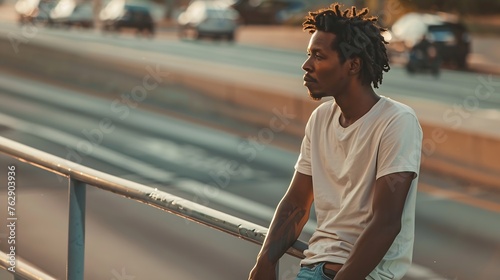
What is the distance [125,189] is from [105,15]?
52.1m

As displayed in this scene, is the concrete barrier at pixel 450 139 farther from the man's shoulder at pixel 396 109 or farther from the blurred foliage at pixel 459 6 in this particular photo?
the blurred foliage at pixel 459 6

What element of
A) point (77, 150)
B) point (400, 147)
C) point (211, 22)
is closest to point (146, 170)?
point (77, 150)

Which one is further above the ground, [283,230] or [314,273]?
[283,230]

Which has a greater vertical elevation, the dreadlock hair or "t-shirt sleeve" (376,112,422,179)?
the dreadlock hair

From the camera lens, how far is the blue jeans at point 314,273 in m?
3.40

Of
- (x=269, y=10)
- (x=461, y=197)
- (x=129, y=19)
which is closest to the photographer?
(x=461, y=197)

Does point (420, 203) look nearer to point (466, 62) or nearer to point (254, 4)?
point (466, 62)

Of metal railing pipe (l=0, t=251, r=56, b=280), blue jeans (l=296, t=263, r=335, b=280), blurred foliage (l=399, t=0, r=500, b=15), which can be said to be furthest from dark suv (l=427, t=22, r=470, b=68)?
blue jeans (l=296, t=263, r=335, b=280)

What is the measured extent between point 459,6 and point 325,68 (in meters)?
50.2

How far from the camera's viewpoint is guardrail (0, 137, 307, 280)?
145 inches

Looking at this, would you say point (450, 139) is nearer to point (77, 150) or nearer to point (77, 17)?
point (77, 150)

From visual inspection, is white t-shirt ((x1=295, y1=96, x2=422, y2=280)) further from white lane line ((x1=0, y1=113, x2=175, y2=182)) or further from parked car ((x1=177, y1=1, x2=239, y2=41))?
parked car ((x1=177, y1=1, x2=239, y2=41))

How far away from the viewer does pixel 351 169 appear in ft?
11.2

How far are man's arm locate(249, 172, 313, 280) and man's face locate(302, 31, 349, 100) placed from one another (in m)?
0.31
